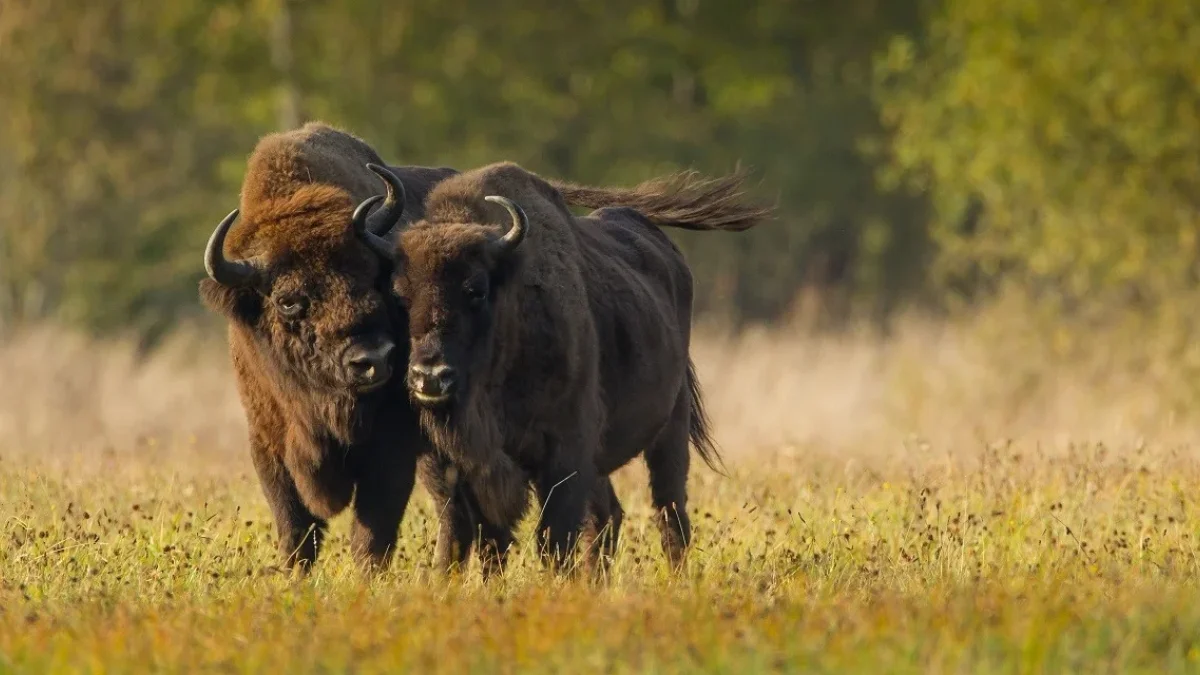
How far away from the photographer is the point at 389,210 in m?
9.59

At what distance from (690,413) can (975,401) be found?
1207 centimetres

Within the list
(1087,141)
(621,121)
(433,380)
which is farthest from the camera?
(621,121)

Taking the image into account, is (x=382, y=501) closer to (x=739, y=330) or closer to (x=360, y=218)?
(x=360, y=218)

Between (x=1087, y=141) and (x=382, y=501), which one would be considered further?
(x=1087, y=141)

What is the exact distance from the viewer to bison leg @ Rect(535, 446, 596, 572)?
29.8ft

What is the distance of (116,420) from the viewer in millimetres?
19734

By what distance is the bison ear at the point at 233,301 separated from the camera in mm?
9273

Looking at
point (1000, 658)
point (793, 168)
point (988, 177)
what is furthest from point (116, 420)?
point (793, 168)

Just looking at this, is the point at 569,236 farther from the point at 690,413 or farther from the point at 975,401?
the point at 975,401

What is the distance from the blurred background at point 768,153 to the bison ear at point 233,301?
10.8 meters

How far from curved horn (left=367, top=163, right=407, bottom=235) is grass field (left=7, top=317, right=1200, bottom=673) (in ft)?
4.99

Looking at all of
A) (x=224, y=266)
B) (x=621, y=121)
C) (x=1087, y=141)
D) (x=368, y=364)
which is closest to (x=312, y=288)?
(x=224, y=266)

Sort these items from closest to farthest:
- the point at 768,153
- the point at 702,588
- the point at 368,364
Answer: the point at 702,588
the point at 368,364
the point at 768,153

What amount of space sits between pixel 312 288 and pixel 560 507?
5.01ft
